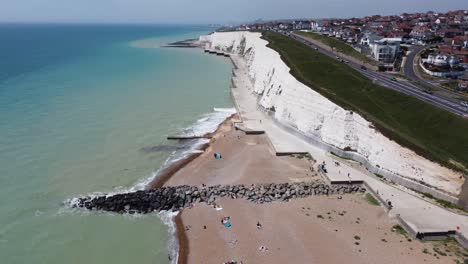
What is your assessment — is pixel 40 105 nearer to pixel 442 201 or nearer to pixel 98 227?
pixel 98 227

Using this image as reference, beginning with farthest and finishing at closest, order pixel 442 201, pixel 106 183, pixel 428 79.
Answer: pixel 428 79, pixel 106 183, pixel 442 201

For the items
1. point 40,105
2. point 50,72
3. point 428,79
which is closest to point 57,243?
point 40,105

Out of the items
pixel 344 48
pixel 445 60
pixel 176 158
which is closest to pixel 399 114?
pixel 176 158

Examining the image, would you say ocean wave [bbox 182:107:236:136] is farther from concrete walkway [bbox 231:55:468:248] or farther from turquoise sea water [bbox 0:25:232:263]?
concrete walkway [bbox 231:55:468:248]

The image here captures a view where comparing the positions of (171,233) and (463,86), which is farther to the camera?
(463,86)

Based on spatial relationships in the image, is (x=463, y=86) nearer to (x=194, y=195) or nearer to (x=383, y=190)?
(x=383, y=190)

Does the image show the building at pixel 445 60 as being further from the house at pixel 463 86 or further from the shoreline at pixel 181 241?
the shoreline at pixel 181 241

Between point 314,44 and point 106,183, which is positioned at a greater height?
point 314,44
